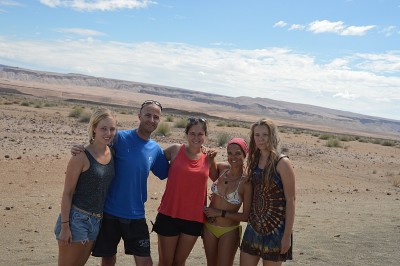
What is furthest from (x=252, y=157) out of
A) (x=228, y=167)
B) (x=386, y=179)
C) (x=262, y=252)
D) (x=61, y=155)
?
(x=386, y=179)

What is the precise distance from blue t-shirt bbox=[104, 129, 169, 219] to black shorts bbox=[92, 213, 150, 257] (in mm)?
67

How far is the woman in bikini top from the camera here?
14.8 ft

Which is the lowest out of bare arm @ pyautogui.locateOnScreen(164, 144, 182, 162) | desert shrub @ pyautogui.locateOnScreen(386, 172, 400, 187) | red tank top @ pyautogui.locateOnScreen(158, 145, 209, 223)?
desert shrub @ pyautogui.locateOnScreen(386, 172, 400, 187)

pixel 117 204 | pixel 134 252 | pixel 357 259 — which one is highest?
pixel 117 204

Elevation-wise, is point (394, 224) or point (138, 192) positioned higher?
point (138, 192)

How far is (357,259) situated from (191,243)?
3.30 m

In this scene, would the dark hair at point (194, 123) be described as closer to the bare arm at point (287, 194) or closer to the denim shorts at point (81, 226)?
the bare arm at point (287, 194)

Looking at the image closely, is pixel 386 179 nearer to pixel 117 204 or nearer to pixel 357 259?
pixel 357 259

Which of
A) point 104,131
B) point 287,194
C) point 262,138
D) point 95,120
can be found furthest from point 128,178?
point 287,194

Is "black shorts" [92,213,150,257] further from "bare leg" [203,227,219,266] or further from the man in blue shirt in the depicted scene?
"bare leg" [203,227,219,266]

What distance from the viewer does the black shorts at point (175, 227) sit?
4.55 meters

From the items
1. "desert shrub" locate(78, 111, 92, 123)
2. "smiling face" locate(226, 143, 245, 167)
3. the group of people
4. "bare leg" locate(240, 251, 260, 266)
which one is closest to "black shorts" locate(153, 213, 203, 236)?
the group of people

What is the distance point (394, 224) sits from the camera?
9.51m

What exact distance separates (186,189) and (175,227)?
393 millimetres
